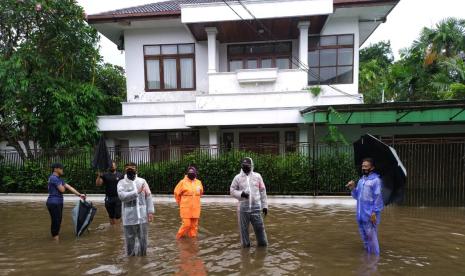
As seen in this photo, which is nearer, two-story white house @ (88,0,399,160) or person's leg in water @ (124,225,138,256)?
person's leg in water @ (124,225,138,256)

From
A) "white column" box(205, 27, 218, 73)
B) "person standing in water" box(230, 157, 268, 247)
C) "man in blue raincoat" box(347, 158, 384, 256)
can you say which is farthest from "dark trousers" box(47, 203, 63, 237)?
"white column" box(205, 27, 218, 73)

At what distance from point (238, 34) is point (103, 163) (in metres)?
10.3

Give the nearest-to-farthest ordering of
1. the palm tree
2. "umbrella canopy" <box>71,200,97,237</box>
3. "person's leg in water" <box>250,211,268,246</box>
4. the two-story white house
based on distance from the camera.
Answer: "person's leg in water" <box>250,211,268,246</box> → "umbrella canopy" <box>71,200,97,237</box> → the two-story white house → the palm tree

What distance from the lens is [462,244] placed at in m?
7.54

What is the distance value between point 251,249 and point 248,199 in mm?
1042

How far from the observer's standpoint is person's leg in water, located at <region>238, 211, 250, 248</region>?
271 inches

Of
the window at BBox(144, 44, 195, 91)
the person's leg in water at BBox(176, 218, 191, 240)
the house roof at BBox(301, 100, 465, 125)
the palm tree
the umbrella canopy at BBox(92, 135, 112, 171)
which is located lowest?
the person's leg in water at BBox(176, 218, 191, 240)

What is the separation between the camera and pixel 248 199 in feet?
22.6

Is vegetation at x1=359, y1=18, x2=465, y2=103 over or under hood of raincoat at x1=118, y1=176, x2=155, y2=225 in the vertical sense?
over

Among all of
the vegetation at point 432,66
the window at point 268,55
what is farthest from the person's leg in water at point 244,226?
the vegetation at point 432,66

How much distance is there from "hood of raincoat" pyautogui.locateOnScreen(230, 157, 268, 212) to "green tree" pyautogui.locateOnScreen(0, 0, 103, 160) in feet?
37.6

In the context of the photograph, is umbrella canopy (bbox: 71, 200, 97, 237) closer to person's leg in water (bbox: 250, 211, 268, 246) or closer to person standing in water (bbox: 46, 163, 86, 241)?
person standing in water (bbox: 46, 163, 86, 241)

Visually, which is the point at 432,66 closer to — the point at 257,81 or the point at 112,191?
the point at 257,81

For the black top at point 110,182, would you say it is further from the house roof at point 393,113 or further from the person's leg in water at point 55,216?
the house roof at point 393,113
